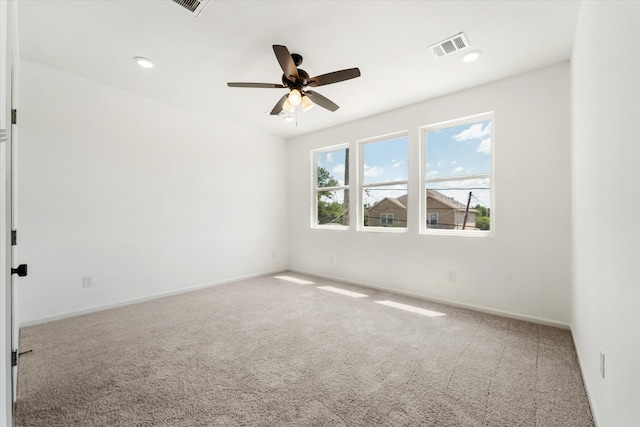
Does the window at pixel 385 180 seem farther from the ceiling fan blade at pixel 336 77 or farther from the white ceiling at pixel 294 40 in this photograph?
the ceiling fan blade at pixel 336 77

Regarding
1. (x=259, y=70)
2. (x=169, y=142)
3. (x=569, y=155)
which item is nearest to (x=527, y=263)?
(x=569, y=155)

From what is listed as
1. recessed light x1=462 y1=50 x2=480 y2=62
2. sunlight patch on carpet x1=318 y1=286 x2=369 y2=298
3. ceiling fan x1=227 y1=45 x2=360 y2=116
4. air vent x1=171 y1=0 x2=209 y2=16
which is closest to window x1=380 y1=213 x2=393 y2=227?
sunlight patch on carpet x1=318 y1=286 x2=369 y2=298

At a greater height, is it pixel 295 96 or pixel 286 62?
pixel 286 62

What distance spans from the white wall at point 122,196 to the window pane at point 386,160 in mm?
2103

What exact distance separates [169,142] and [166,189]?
69 cm

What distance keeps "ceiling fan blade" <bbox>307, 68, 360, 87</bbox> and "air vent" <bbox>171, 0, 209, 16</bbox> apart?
3.21 feet

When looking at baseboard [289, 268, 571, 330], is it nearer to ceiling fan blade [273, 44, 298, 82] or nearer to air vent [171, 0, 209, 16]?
ceiling fan blade [273, 44, 298, 82]

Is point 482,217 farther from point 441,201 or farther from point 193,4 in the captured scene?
point 193,4

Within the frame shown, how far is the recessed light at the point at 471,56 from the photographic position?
8.50 feet

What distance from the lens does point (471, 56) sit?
104 inches

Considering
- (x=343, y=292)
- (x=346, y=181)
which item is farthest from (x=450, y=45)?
(x=343, y=292)

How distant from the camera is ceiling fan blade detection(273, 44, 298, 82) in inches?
81.5

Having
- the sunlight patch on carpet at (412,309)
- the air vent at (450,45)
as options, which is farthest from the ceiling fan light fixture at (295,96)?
the sunlight patch on carpet at (412,309)

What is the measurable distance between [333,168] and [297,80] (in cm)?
262
